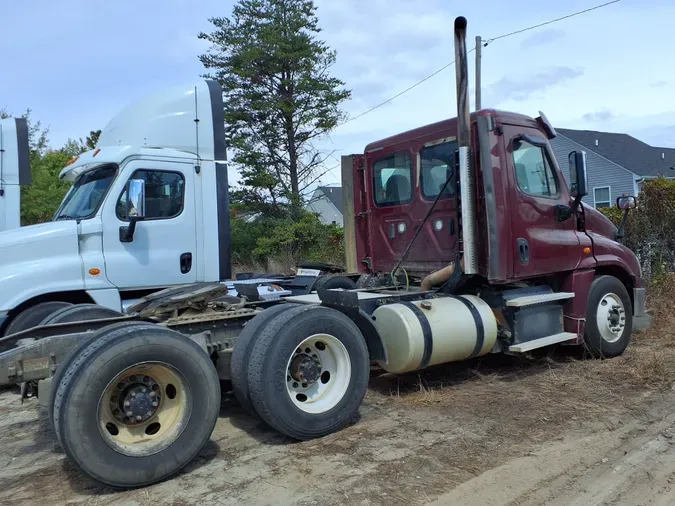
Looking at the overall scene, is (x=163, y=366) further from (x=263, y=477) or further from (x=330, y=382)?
(x=330, y=382)

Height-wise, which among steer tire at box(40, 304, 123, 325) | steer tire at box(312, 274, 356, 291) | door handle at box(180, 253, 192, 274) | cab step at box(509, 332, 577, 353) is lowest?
cab step at box(509, 332, 577, 353)

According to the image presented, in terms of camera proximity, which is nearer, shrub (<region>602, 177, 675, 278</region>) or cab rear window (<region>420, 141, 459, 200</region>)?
cab rear window (<region>420, 141, 459, 200</region>)

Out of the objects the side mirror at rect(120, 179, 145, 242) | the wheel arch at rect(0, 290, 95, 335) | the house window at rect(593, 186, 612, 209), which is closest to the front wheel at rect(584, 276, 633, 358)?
the side mirror at rect(120, 179, 145, 242)

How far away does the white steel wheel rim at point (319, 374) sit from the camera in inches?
182

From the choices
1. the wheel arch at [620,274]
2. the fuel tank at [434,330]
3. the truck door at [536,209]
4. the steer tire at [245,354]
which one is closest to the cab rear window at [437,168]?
the truck door at [536,209]

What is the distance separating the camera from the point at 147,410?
3.86 meters

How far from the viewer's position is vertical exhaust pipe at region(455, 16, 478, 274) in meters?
6.01

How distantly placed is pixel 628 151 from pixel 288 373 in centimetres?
2977

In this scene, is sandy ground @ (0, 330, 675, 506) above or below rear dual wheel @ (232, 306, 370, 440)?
below

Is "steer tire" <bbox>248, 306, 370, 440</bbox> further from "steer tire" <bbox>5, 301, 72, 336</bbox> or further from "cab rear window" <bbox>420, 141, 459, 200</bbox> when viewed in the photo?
"steer tire" <bbox>5, 301, 72, 336</bbox>

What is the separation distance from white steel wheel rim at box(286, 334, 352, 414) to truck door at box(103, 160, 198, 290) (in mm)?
3170

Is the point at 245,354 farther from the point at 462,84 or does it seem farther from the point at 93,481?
the point at 462,84

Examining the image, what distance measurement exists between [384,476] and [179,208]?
458 centimetres

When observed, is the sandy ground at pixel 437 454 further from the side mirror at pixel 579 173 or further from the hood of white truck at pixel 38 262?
the side mirror at pixel 579 173
